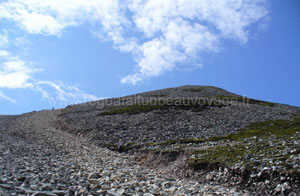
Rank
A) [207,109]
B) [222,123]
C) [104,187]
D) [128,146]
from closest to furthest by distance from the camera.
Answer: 1. [104,187]
2. [128,146]
3. [222,123]
4. [207,109]

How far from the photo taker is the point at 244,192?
12414 mm

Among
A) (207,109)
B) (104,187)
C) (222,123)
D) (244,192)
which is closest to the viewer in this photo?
(104,187)

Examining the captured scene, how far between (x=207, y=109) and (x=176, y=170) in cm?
3076

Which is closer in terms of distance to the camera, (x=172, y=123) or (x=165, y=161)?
(x=165, y=161)

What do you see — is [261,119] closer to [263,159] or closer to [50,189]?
[263,159]

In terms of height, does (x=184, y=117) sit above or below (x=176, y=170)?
above

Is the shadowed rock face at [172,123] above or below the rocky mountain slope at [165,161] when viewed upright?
above

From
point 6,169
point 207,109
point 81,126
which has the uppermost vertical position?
point 207,109

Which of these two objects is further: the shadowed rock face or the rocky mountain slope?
the shadowed rock face

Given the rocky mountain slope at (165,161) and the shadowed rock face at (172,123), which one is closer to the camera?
the rocky mountain slope at (165,161)

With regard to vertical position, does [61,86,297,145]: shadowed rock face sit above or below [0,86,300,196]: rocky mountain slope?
above

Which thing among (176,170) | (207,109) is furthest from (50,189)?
(207,109)

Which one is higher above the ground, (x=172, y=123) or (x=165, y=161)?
(x=172, y=123)

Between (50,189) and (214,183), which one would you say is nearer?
(50,189)
